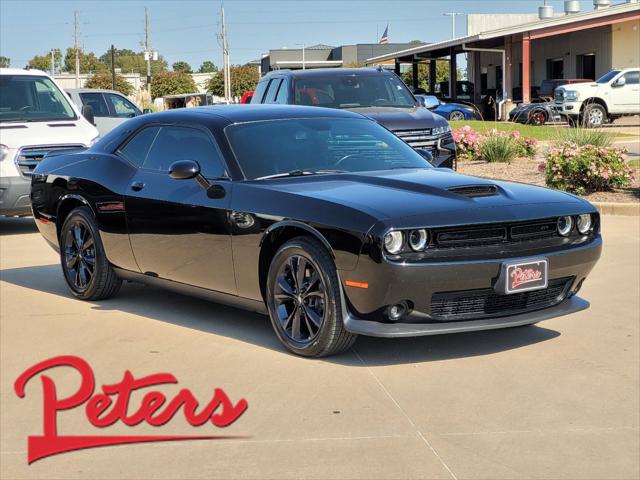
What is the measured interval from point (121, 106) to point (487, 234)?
52.5 feet

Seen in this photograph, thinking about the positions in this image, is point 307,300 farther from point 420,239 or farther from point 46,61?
point 46,61

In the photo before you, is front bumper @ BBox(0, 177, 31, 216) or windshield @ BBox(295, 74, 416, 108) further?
windshield @ BBox(295, 74, 416, 108)

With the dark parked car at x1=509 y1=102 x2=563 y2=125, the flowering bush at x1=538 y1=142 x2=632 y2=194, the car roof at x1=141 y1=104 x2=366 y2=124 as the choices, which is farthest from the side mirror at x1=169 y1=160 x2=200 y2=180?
the dark parked car at x1=509 y1=102 x2=563 y2=125

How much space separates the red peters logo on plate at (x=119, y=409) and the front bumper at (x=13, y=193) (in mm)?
6657

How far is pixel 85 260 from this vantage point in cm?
823

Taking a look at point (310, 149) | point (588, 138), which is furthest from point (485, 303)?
point (588, 138)

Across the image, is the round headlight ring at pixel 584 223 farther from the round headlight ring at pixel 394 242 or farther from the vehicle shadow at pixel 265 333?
the round headlight ring at pixel 394 242

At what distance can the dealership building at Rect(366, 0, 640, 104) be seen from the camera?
132 feet

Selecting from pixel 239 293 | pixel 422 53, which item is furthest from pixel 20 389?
pixel 422 53

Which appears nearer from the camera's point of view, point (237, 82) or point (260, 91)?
point (260, 91)

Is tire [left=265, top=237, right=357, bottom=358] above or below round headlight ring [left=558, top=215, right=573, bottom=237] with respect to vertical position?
below

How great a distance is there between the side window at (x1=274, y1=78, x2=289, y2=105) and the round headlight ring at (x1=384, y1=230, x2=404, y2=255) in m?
8.72

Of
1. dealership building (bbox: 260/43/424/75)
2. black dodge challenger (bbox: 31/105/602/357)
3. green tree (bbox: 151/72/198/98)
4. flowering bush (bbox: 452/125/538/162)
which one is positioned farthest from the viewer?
green tree (bbox: 151/72/198/98)

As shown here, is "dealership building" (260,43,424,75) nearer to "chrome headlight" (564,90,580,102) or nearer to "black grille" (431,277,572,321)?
"chrome headlight" (564,90,580,102)
